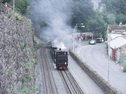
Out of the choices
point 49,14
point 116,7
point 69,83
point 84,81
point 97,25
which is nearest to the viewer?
point 69,83

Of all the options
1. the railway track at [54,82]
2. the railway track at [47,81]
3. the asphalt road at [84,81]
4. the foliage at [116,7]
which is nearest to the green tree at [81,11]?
the foliage at [116,7]

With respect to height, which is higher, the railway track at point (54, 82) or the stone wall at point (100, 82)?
the stone wall at point (100, 82)

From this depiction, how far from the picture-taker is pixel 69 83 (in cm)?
1984

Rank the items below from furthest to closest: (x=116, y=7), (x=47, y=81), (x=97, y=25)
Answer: (x=116, y=7), (x=97, y=25), (x=47, y=81)

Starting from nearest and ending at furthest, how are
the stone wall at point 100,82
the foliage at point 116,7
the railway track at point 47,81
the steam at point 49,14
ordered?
1. the stone wall at point 100,82
2. the railway track at point 47,81
3. the steam at point 49,14
4. the foliage at point 116,7

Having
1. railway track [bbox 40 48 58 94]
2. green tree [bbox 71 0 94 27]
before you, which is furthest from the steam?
railway track [bbox 40 48 58 94]

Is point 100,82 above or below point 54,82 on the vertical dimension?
above

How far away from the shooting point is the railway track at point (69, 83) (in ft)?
57.2

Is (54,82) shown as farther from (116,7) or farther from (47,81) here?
(116,7)

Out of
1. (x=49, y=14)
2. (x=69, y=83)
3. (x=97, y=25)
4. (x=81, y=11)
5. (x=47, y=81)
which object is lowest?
(x=69, y=83)

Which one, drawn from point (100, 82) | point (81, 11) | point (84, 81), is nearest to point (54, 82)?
point (84, 81)

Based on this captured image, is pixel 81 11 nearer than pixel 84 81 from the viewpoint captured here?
No

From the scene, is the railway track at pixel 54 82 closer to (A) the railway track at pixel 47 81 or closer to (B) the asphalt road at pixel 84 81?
(A) the railway track at pixel 47 81

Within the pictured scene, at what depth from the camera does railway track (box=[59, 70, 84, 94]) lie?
1742 cm
